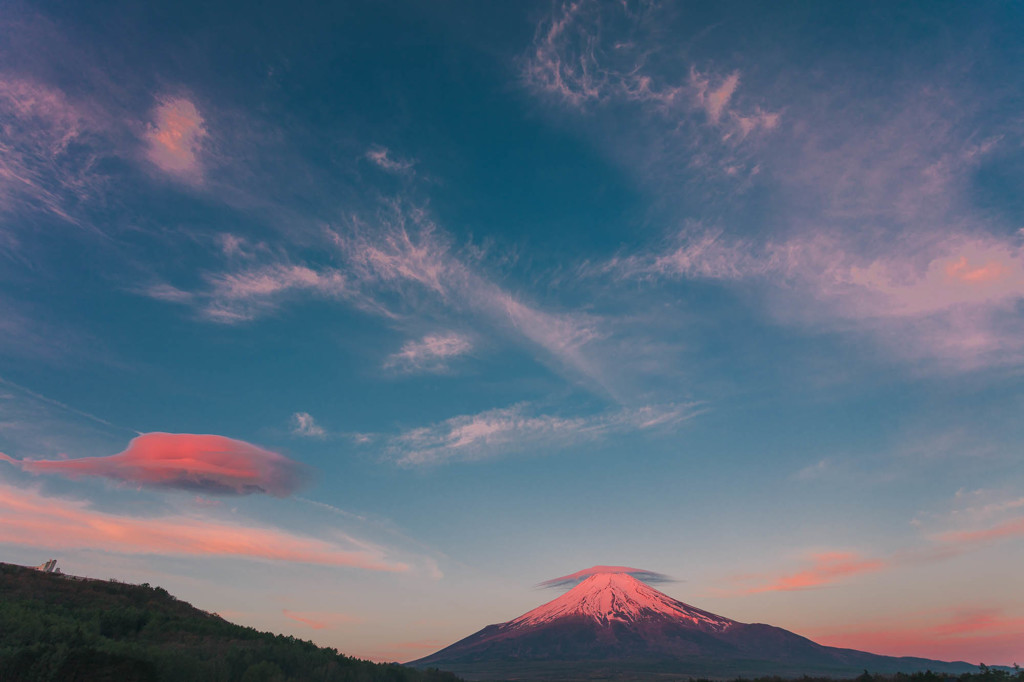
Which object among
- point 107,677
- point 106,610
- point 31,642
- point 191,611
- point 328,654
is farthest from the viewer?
point 191,611

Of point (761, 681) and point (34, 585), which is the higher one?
point (34, 585)

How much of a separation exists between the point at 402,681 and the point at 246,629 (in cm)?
1880

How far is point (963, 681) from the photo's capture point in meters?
62.7

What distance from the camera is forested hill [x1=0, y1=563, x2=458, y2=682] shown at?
106 ft

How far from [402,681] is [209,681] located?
A: 115ft

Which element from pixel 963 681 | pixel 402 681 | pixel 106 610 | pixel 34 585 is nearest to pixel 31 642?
pixel 106 610

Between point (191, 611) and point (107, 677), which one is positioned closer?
point (107, 677)

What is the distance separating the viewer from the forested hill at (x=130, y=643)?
32250 mm

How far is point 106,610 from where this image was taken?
4991 centimetres

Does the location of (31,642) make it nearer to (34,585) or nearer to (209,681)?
(209,681)

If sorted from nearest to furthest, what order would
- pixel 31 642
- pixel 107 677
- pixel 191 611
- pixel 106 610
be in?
pixel 107 677 → pixel 31 642 → pixel 106 610 → pixel 191 611

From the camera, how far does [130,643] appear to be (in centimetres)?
3919

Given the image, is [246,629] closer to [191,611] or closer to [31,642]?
[191,611]

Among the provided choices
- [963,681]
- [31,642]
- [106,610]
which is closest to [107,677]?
[31,642]
